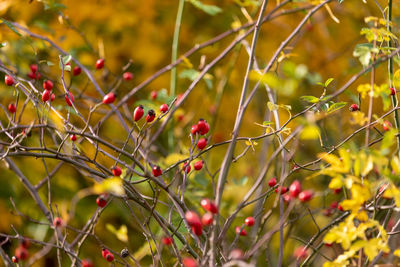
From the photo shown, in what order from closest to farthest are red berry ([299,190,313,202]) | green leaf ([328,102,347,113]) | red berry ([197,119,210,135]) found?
red berry ([299,190,313,202]) → green leaf ([328,102,347,113]) → red berry ([197,119,210,135])

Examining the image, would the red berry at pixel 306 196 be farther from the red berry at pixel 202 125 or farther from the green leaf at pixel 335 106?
the red berry at pixel 202 125

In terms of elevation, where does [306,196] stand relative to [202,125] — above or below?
below

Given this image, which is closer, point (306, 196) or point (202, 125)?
point (306, 196)

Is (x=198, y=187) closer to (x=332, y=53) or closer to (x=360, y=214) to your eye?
(x=360, y=214)

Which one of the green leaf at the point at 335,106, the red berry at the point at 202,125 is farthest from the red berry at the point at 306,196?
the red berry at the point at 202,125

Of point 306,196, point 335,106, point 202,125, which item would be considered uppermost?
point 202,125

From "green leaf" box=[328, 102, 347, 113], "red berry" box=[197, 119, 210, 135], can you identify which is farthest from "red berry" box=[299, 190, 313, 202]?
"red berry" box=[197, 119, 210, 135]

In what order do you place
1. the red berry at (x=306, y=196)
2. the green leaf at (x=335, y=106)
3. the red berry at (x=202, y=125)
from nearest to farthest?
the red berry at (x=306, y=196)
the green leaf at (x=335, y=106)
the red berry at (x=202, y=125)

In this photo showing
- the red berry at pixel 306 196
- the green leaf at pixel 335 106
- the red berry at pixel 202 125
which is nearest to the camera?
the red berry at pixel 306 196

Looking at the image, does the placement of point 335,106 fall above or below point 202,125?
below

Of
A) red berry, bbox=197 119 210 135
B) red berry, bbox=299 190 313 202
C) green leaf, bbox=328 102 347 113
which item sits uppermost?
red berry, bbox=197 119 210 135

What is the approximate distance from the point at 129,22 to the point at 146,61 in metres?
0.34

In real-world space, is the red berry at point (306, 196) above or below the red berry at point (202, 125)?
below

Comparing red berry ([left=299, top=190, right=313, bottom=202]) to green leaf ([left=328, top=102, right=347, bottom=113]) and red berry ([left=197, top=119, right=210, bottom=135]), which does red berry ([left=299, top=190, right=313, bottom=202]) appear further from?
red berry ([left=197, top=119, right=210, bottom=135])
